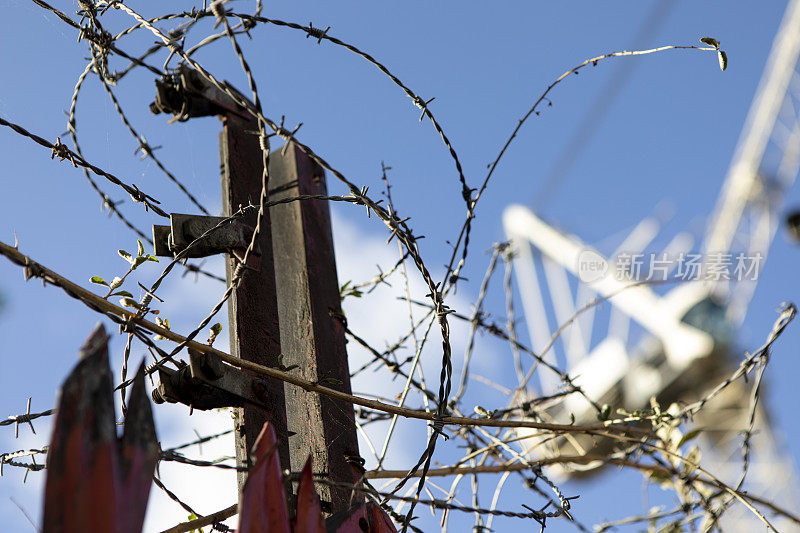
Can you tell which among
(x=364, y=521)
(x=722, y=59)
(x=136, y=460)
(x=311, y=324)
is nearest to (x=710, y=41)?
(x=722, y=59)

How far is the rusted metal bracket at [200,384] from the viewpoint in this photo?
119cm

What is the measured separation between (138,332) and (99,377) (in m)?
0.29

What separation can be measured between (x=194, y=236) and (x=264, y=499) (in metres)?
0.49

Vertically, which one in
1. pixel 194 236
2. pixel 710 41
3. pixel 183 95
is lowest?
pixel 194 236

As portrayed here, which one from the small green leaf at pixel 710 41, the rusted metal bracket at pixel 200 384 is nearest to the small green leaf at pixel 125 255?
the rusted metal bracket at pixel 200 384

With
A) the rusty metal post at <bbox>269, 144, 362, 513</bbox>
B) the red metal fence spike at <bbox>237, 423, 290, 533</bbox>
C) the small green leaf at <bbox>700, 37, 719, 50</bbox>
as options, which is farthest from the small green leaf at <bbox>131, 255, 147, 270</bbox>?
the small green leaf at <bbox>700, 37, 719, 50</bbox>

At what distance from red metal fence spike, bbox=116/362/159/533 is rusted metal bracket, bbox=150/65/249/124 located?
0.78m

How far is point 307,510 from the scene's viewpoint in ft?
3.40

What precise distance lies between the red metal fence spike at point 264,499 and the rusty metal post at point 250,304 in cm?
25

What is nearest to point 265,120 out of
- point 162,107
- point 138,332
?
point 138,332

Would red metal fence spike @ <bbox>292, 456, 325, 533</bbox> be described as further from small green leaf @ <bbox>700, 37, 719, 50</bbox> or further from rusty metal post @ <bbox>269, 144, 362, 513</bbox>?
small green leaf @ <bbox>700, 37, 719, 50</bbox>

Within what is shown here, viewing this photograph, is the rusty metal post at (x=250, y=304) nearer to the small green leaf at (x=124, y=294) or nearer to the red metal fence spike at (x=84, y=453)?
the small green leaf at (x=124, y=294)

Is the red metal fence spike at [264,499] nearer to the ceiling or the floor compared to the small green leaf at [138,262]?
nearer to the floor

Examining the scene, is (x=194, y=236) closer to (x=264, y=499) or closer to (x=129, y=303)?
(x=129, y=303)
